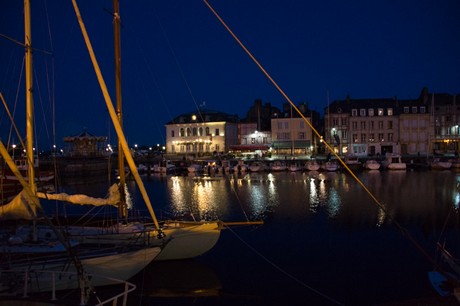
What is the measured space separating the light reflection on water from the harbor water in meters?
0.13

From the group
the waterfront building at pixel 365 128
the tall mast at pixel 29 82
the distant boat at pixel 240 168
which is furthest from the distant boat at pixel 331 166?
the tall mast at pixel 29 82

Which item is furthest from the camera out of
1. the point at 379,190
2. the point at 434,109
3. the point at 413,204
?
the point at 434,109

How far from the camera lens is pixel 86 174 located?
226 feet

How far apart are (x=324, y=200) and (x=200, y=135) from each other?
5776 centimetres

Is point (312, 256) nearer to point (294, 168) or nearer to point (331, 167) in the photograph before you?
point (294, 168)

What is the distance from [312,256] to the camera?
1828 centimetres

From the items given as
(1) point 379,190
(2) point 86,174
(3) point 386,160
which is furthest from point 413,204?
(2) point 86,174

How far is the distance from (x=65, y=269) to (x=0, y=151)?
4.54 m

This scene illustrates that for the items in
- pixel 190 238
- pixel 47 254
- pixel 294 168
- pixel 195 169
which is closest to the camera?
pixel 47 254

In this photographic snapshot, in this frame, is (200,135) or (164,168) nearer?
(164,168)

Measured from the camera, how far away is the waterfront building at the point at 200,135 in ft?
290

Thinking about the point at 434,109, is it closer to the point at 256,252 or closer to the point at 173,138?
the point at 173,138

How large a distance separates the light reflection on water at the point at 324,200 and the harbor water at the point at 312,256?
13 cm

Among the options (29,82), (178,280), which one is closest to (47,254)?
(178,280)
